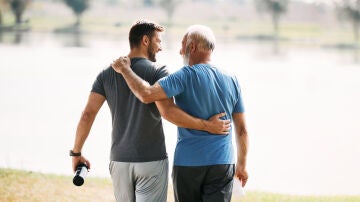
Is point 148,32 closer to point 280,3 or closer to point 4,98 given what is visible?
point 4,98

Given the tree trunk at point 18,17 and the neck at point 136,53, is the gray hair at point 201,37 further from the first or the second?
the tree trunk at point 18,17

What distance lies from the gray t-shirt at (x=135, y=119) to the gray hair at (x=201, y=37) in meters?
0.19

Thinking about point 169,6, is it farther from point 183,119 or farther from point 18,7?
point 183,119

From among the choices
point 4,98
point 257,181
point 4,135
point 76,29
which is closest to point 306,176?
point 257,181

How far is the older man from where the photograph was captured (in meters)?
2.43

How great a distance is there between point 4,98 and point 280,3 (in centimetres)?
3799

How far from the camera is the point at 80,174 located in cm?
279

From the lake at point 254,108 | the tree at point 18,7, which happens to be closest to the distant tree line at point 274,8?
the tree at point 18,7

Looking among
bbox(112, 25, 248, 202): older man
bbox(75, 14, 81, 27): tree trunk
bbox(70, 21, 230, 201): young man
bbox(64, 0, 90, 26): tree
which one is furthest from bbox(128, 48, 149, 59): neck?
bbox(75, 14, 81, 27): tree trunk

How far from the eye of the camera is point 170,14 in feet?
180

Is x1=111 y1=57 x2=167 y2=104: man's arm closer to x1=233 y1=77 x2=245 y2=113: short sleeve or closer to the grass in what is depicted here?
x1=233 y1=77 x2=245 y2=113: short sleeve

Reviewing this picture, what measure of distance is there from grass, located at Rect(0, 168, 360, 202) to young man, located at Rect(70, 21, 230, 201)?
229cm

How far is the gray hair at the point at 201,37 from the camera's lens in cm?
249

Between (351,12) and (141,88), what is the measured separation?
182 feet
